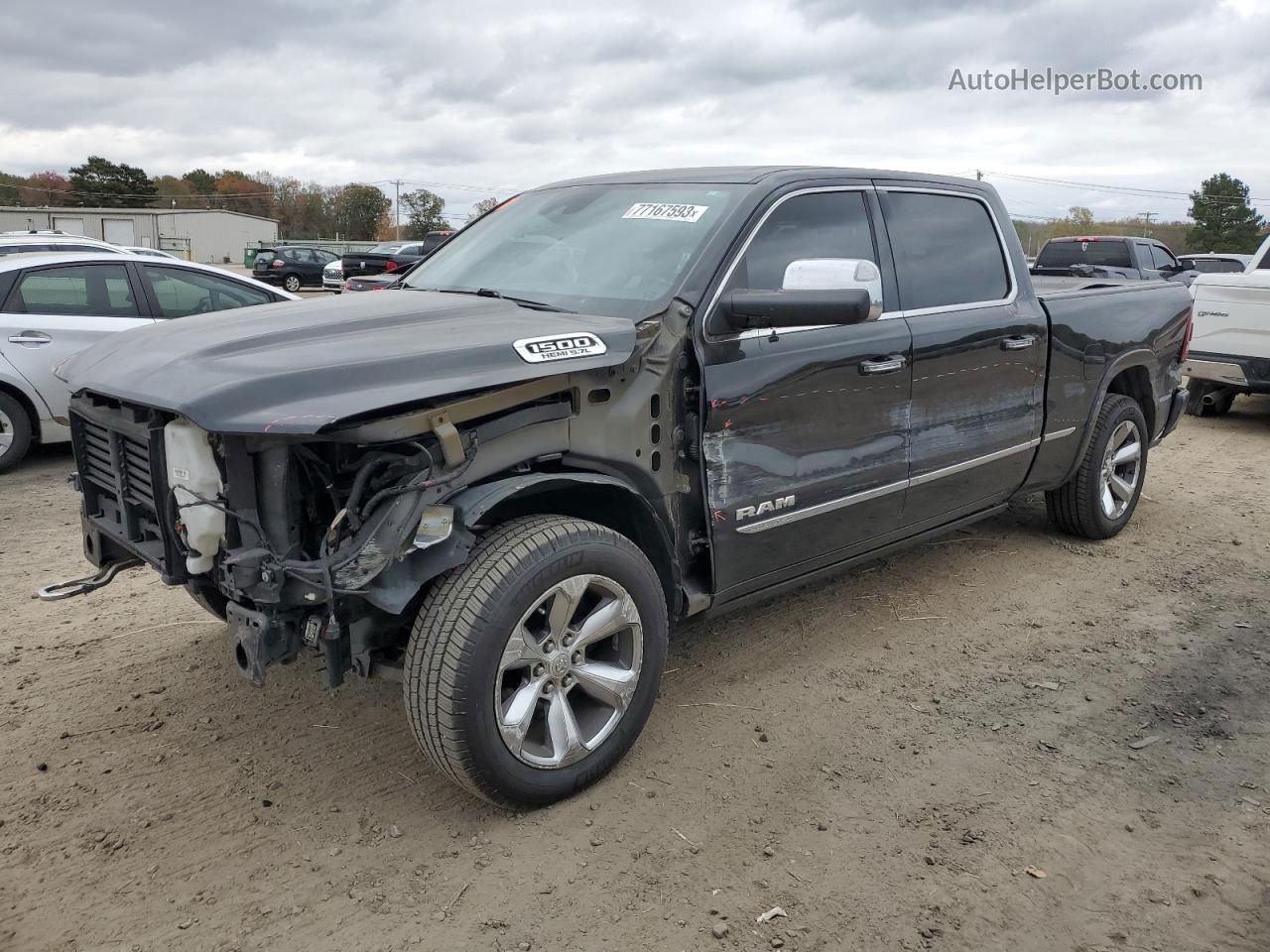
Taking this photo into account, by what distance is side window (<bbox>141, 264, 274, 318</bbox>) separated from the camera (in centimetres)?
759

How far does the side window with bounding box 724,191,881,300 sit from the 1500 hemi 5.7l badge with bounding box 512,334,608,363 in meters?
0.65

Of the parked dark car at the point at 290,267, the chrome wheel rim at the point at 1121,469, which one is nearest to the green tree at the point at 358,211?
the parked dark car at the point at 290,267

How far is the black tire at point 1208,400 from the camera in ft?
32.3

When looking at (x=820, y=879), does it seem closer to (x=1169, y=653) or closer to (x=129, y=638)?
(x=1169, y=653)

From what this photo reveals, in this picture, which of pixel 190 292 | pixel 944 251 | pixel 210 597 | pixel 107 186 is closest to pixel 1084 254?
pixel 944 251

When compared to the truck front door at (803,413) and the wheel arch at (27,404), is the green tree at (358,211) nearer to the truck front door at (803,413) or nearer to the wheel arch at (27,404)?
the wheel arch at (27,404)

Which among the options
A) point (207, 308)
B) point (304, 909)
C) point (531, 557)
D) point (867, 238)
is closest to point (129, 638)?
point (304, 909)

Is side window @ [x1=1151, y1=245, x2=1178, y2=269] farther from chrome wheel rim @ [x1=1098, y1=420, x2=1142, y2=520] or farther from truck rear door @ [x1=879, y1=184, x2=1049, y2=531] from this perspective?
truck rear door @ [x1=879, y1=184, x2=1049, y2=531]

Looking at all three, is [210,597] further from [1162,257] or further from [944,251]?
[1162,257]

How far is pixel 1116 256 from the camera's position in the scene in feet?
47.8

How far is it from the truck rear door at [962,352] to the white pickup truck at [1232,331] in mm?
5311

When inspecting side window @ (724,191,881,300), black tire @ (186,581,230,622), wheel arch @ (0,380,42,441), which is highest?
side window @ (724,191,881,300)

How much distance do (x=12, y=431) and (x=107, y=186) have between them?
9292 cm

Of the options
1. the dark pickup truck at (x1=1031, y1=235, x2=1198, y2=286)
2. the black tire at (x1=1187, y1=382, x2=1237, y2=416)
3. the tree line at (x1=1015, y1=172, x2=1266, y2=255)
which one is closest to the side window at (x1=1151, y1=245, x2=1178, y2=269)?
the dark pickup truck at (x1=1031, y1=235, x2=1198, y2=286)
